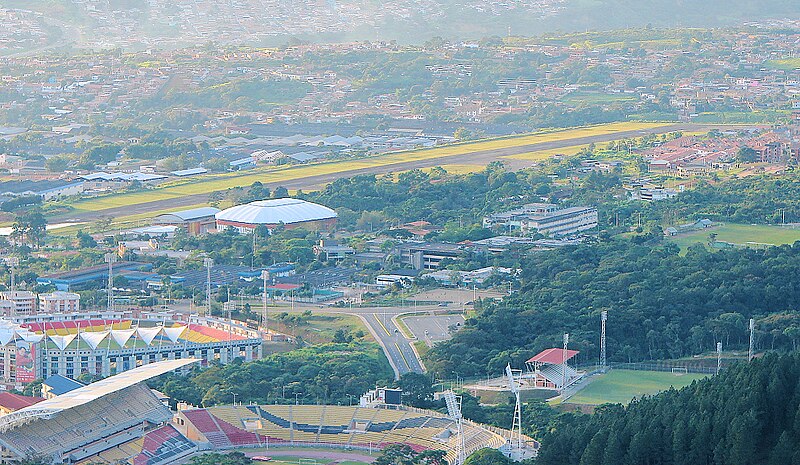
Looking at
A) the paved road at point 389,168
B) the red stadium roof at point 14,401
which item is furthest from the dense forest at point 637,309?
the paved road at point 389,168

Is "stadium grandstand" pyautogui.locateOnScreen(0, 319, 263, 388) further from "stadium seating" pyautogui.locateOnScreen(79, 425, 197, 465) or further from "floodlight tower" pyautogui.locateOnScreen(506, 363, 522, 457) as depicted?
"floodlight tower" pyautogui.locateOnScreen(506, 363, 522, 457)

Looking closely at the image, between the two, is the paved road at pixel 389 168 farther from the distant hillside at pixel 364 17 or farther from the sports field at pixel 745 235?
the distant hillside at pixel 364 17

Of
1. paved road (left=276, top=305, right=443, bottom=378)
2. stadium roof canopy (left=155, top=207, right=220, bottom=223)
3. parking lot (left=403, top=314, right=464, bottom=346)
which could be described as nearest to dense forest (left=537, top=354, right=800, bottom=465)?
paved road (left=276, top=305, right=443, bottom=378)

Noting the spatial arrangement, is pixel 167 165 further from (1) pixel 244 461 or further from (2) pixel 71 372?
(1) pixel 244 461

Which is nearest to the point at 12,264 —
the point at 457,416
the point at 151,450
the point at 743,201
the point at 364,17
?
the point at 151,450

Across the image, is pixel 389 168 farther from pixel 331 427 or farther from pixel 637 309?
pixel 331 427

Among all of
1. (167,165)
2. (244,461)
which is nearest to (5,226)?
(167,165)
